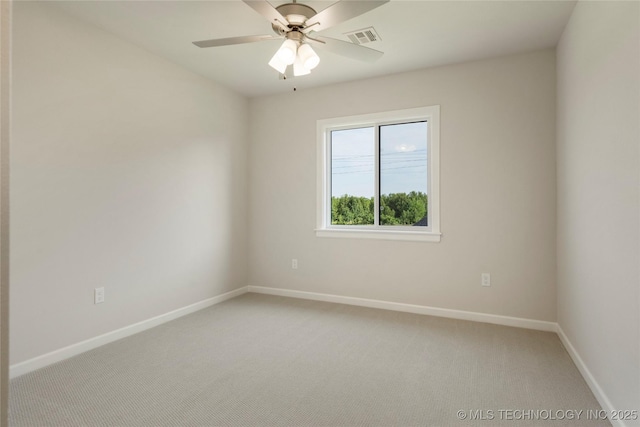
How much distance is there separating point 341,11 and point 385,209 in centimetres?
240

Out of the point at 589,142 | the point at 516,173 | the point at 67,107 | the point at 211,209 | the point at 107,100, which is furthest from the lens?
the point at 211,209

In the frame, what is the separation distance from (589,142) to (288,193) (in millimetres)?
Result: 3029

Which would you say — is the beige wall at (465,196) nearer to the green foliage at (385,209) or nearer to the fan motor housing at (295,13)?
the green foliage at (385,209)

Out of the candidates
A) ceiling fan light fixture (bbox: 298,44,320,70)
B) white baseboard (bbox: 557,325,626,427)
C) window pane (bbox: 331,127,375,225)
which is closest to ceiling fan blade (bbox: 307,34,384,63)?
ceiling fan light fixture (bbox: 298,44,320,70)

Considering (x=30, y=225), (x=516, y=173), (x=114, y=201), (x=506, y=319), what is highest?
(x=516, y=173)

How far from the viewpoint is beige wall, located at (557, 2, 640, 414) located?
1.60 meters

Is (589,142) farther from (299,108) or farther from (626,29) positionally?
(299,108)

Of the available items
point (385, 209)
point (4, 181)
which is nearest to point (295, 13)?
point (4, 181)

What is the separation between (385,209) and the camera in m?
3.98

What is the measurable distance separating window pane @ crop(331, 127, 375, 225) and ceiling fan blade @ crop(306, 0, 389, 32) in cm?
207

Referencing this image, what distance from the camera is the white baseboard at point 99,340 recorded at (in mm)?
→ 2352

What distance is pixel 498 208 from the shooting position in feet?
10.9

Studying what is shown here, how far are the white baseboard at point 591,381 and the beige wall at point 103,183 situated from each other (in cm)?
340

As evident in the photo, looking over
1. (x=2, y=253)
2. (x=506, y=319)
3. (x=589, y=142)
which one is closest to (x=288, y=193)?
(x=506, y=319)
